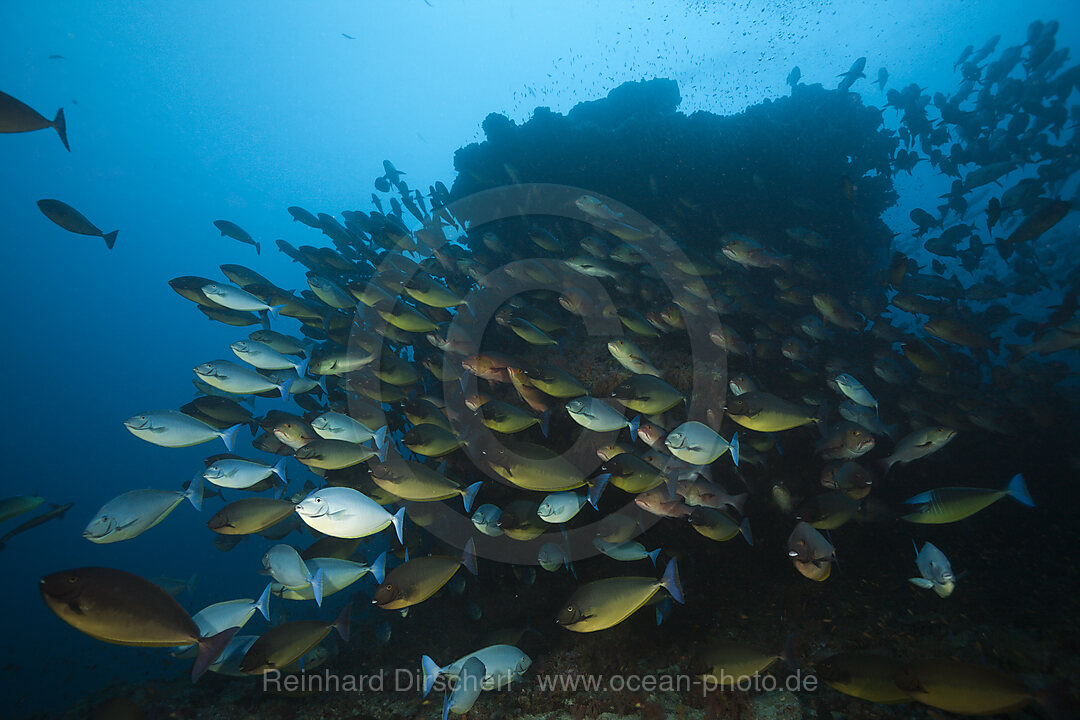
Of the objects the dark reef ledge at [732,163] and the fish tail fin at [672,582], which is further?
the dark reef ledge at [732,163]

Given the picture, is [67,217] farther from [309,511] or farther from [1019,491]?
[1019,491]

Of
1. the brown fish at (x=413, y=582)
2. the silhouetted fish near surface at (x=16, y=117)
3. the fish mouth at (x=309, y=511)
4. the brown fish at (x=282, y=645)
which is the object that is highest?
the silhouetted fish near surface at (x=16, y=117)

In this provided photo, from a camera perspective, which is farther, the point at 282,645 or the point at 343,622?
the point at 343,622

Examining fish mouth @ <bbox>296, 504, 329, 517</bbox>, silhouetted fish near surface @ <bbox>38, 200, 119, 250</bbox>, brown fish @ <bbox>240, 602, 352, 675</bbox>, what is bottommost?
brown fish @ <bbox>240, 602, 352, 675</bbox>

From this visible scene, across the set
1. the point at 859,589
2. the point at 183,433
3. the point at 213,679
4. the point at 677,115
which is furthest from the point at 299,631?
the point at 677,115

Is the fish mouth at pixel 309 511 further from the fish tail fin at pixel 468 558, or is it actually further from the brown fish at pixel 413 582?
the fish tail fin at pixel 468 558

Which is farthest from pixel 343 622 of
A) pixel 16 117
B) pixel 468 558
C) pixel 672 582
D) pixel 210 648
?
pixel 16 117

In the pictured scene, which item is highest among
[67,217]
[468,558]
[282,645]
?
[67,217]

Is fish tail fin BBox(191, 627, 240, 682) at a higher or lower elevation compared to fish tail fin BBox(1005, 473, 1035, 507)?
lower

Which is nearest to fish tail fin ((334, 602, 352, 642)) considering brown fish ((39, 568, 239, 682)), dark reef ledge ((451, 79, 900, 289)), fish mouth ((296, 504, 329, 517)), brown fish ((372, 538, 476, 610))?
brown fish ((372, 538, 476, 610))

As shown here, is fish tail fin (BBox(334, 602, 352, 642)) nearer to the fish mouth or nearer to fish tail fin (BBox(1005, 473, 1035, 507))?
the fish mouth

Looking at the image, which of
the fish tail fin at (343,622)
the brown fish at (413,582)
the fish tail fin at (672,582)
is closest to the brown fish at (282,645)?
the fish tail fin at (343,622)

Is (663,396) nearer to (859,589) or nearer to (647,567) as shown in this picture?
(647,567)

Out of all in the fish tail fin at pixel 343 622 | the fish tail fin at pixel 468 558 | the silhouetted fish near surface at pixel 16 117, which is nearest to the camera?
the silhouetted fish near surface at pixel 16 117
